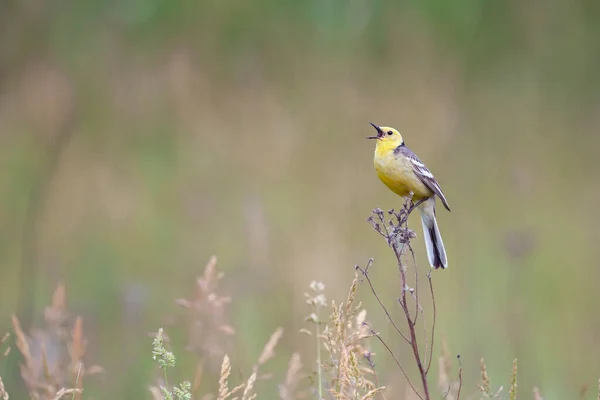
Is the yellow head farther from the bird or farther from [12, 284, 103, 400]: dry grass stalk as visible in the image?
[12, 284, 103, 400]: dry grass stalk

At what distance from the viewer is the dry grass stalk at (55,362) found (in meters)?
2.30

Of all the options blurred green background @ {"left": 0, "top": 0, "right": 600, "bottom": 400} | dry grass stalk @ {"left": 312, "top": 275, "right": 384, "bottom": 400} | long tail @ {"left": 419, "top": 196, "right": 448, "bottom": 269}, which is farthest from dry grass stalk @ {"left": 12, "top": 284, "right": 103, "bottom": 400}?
long tail @ {"left": 419, "top": 196, "right": 448, "bottom": 269}

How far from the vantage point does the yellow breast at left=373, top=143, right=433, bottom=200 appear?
3.14m

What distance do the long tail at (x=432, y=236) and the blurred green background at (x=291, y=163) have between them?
0.79 m

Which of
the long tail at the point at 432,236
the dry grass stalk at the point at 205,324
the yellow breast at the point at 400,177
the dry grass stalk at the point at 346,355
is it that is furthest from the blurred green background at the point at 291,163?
the dry grass stalk at the point at 346,355

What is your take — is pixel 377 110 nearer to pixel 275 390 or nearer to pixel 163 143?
pixel 163 143

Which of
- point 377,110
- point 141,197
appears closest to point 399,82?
point 377,110

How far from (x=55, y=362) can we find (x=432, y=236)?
1.66m

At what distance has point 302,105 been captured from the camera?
7.08 meters

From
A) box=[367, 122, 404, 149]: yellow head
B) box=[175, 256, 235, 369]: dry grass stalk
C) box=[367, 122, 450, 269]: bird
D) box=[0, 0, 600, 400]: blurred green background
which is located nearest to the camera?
box=[175, 256, 235, 369]: dry grass stalk

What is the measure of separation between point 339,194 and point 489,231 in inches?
48.7

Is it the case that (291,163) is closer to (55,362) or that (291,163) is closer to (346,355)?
(55,362)

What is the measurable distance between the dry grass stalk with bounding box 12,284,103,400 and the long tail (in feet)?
4.53

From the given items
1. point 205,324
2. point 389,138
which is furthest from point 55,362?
point 389,138
